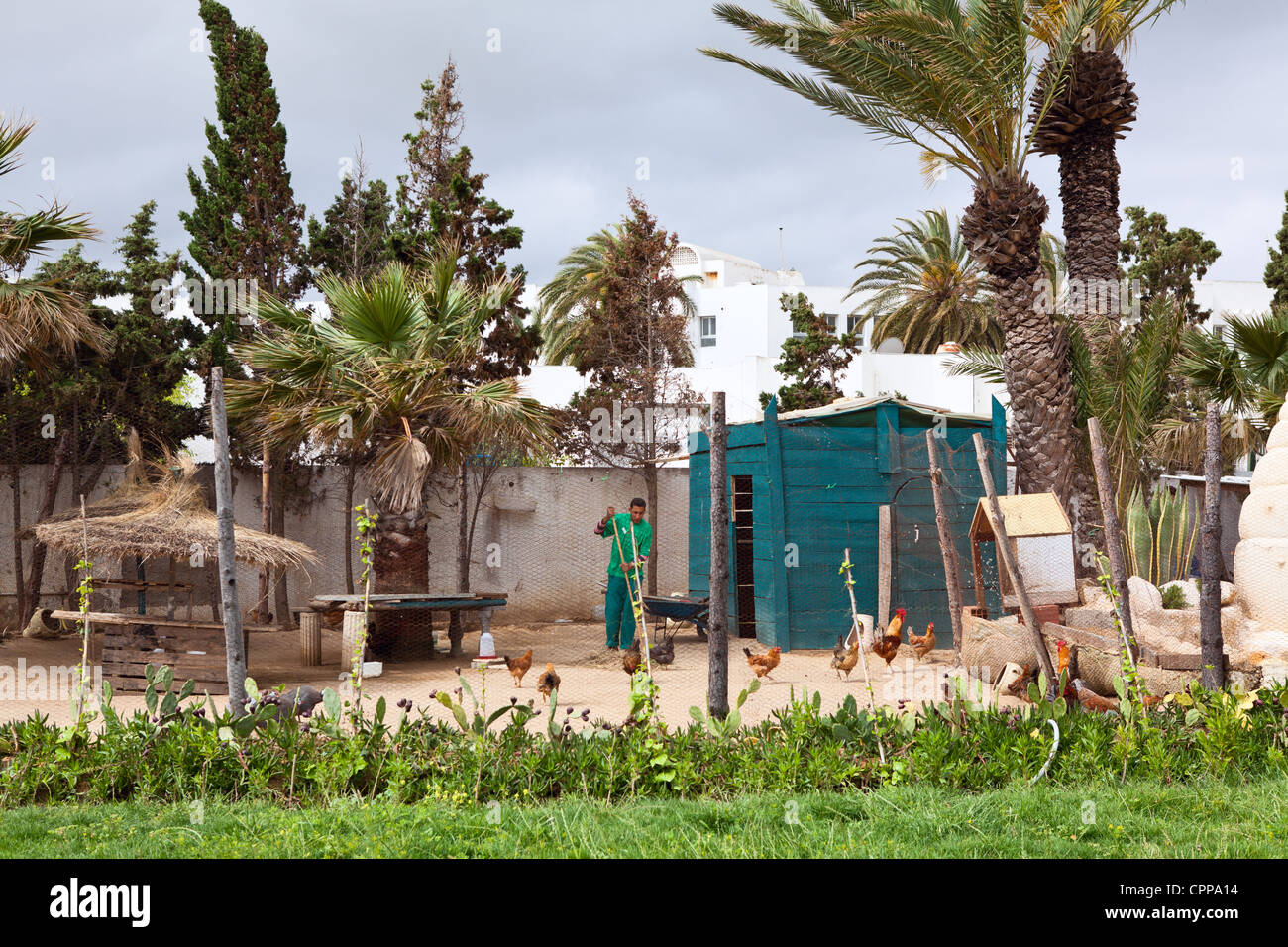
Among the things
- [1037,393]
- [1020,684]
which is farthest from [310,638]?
[1037,393]

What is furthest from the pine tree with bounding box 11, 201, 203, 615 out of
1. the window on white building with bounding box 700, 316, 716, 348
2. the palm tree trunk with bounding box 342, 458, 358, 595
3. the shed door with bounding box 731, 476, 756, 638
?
the window on white building with bounding box 700, 316, 716, 348

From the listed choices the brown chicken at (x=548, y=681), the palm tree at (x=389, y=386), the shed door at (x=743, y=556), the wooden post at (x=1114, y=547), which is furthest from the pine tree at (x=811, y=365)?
the wooden post at (x=1114, y=547)

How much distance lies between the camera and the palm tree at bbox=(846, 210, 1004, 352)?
2906 centimetres

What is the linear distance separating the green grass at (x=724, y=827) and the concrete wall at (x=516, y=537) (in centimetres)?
936

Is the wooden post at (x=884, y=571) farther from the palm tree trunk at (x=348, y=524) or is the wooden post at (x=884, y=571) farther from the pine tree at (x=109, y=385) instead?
the pine tree at (x=109, y=385)

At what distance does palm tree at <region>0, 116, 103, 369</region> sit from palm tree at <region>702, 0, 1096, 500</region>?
7206mm

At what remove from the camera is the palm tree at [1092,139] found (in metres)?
12.9

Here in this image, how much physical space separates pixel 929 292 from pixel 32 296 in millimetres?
23919

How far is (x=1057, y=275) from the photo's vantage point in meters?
28.6

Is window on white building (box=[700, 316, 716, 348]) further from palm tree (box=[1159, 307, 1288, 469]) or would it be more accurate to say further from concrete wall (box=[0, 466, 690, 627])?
palm tree (box=[1159, 307, 1288, 469])

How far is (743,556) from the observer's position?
1316cm

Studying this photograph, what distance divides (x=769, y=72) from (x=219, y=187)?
22.9 feet
